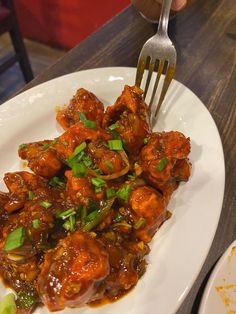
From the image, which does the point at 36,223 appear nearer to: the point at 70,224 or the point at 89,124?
the point at 70,224

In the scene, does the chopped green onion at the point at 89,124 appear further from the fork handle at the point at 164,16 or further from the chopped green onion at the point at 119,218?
the fork handle at the point at 164,16

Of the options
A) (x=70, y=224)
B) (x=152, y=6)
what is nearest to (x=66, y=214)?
(x=70, y=224)

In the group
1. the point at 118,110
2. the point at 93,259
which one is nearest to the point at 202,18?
the point at 118,110

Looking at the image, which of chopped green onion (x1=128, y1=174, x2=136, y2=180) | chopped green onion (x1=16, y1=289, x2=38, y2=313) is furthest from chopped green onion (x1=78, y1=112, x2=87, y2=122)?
chopped green onion (x1=16, y1=289, x2=38, y2=313)

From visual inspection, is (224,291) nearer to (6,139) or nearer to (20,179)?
(20,179)

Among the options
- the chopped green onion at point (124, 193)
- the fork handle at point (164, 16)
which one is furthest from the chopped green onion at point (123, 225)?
the fork handle at point (164, 16)
